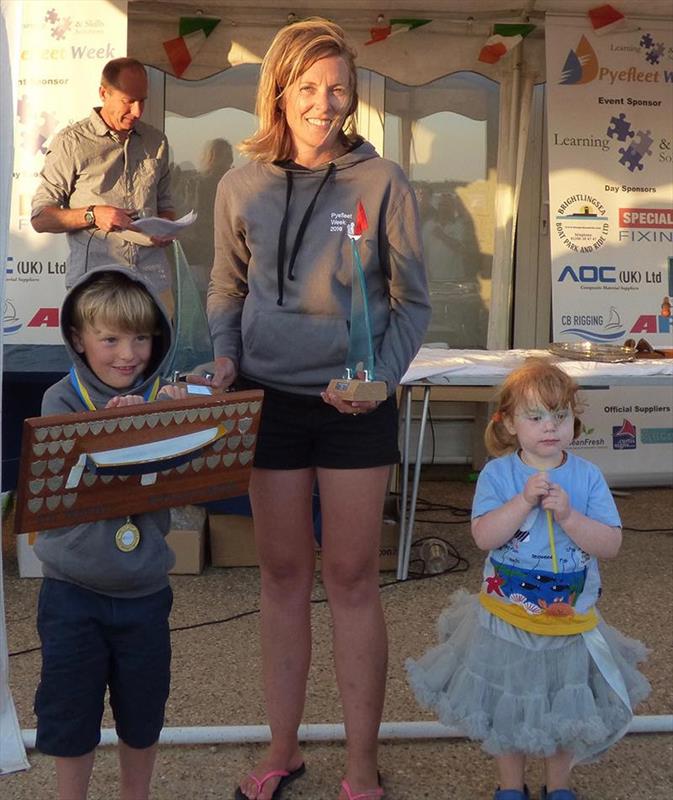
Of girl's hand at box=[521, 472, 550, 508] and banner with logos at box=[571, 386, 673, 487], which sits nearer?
girl's hand at box=[521, 472, 550, 508]

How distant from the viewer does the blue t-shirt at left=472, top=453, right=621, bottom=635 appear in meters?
2.45

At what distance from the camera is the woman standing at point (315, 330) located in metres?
2.43

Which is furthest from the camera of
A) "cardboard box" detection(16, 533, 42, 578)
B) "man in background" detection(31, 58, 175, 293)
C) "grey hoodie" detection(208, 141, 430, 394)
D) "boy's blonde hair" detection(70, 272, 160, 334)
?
"man in background" detection(31, 58, 175, 293)

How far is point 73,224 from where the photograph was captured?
466cm

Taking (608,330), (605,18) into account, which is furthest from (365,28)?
(608,330)

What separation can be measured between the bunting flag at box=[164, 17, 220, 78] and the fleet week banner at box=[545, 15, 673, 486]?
2.08 metres

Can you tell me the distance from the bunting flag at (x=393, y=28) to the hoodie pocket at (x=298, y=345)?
4.21 meters

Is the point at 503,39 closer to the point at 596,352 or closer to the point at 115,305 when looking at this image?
the point at 596,352

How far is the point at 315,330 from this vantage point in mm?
2441

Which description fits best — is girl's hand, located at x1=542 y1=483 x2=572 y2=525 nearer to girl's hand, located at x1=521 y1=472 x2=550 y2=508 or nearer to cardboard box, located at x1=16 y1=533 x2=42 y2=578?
girl's hand, located at x1=521 y1=472 x2=550 y2=508

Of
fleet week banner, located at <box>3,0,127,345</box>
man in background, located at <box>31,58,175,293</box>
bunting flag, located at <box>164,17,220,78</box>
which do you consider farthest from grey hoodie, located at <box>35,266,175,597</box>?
bunting flag, located at <box>164,17,220,78</box>

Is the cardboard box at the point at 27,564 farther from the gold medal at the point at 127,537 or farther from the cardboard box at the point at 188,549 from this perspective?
the gold medal at the point at 127,537

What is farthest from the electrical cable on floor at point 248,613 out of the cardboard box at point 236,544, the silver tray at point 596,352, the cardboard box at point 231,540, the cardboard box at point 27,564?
the silver tray at point 596,352

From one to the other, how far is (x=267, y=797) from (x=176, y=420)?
1155mm
